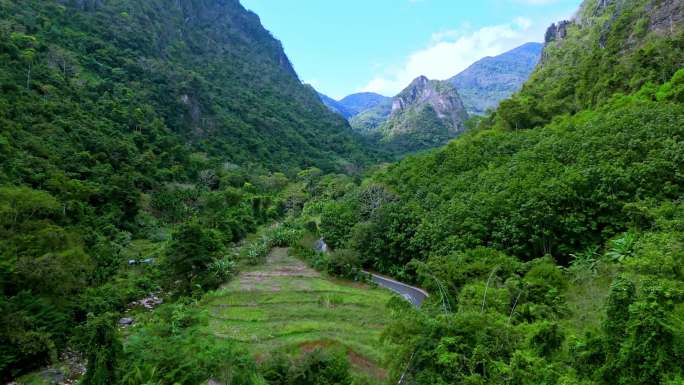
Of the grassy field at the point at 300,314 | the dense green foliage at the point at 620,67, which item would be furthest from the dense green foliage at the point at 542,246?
the dense green foliage at the point at 620,67

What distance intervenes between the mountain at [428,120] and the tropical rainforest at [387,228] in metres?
79.0

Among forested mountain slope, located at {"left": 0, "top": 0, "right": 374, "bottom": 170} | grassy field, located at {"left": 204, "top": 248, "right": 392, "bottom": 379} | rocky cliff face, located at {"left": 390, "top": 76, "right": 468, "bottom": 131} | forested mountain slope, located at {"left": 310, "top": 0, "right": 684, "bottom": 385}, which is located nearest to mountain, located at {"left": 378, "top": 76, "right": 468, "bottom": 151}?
rocky cliff face, located at {"left": 390, "top": 76, "right": 468, "bottom": 131}

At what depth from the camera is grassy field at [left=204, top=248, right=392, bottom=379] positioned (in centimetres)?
2155

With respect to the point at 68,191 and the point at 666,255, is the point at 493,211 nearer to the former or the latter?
the point at 666,255

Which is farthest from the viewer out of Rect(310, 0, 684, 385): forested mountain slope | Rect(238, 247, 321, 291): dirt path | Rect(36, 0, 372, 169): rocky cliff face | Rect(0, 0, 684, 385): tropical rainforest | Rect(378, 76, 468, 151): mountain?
Rect(378, 76, 468, 151): mountain

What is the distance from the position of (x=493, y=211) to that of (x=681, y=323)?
798 inches

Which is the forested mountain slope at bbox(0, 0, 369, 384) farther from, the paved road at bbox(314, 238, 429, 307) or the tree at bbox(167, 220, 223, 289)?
the paved road at bbox(314, 238, 429, 307)

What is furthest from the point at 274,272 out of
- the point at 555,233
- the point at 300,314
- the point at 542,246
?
the point at 555,233

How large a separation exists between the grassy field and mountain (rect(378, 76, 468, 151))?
398 ft

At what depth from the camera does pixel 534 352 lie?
39.5ft

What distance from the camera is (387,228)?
37.3 m

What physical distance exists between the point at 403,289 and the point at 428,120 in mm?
144923

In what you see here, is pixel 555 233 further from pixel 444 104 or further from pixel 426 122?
pixel 444 104

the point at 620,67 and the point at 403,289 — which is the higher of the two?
the point at 620,67
